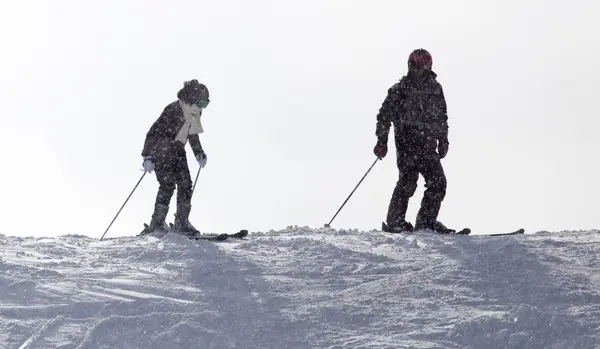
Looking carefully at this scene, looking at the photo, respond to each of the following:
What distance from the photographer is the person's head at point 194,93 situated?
1184 cm

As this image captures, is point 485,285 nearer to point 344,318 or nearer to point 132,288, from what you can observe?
point 344,318

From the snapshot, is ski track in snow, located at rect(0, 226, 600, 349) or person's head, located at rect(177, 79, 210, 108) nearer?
ski track in snow, located at rect(0, 226, 600, 349)

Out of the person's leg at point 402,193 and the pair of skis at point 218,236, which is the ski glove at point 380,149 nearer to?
the person's leg at point 402,193

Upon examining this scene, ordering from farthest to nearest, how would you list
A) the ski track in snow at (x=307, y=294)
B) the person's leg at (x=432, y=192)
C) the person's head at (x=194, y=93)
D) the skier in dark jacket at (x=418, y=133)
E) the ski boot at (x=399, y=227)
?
the person's head at (x=194, y=93), the ski boot at (x=399, y=227), the person's leg at (x=432, y=192), the skier in dark jacket at (x=418, y=133), the ski track in snow at (x=307, y=294)

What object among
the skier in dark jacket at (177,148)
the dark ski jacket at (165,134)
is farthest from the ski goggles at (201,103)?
the dark ski jacket at (165,134)

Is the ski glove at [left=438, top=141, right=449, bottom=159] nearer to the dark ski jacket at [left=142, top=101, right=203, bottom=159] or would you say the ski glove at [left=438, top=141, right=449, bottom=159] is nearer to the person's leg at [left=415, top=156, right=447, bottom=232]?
the person's leg at [left=415, top=156, right=447, bottom=232]

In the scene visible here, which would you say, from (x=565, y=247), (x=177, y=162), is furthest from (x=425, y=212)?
(x=177, y=162)

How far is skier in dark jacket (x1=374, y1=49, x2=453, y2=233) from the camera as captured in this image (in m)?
11.4

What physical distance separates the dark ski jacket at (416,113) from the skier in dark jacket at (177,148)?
2.21 meters

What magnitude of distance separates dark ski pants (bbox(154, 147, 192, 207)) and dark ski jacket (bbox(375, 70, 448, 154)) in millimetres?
2369

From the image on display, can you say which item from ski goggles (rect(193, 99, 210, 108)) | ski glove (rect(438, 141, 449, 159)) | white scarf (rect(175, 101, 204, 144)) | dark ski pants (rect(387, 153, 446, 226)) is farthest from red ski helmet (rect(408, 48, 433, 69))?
white scarf (rect(175, 101, 204, 144))

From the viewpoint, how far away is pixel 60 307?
7.32 m

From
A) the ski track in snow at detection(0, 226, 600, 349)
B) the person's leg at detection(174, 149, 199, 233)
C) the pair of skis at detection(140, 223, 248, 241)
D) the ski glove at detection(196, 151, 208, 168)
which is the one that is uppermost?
the ski glove at detection(196, 151, 208, 168)

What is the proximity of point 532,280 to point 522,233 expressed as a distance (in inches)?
137
